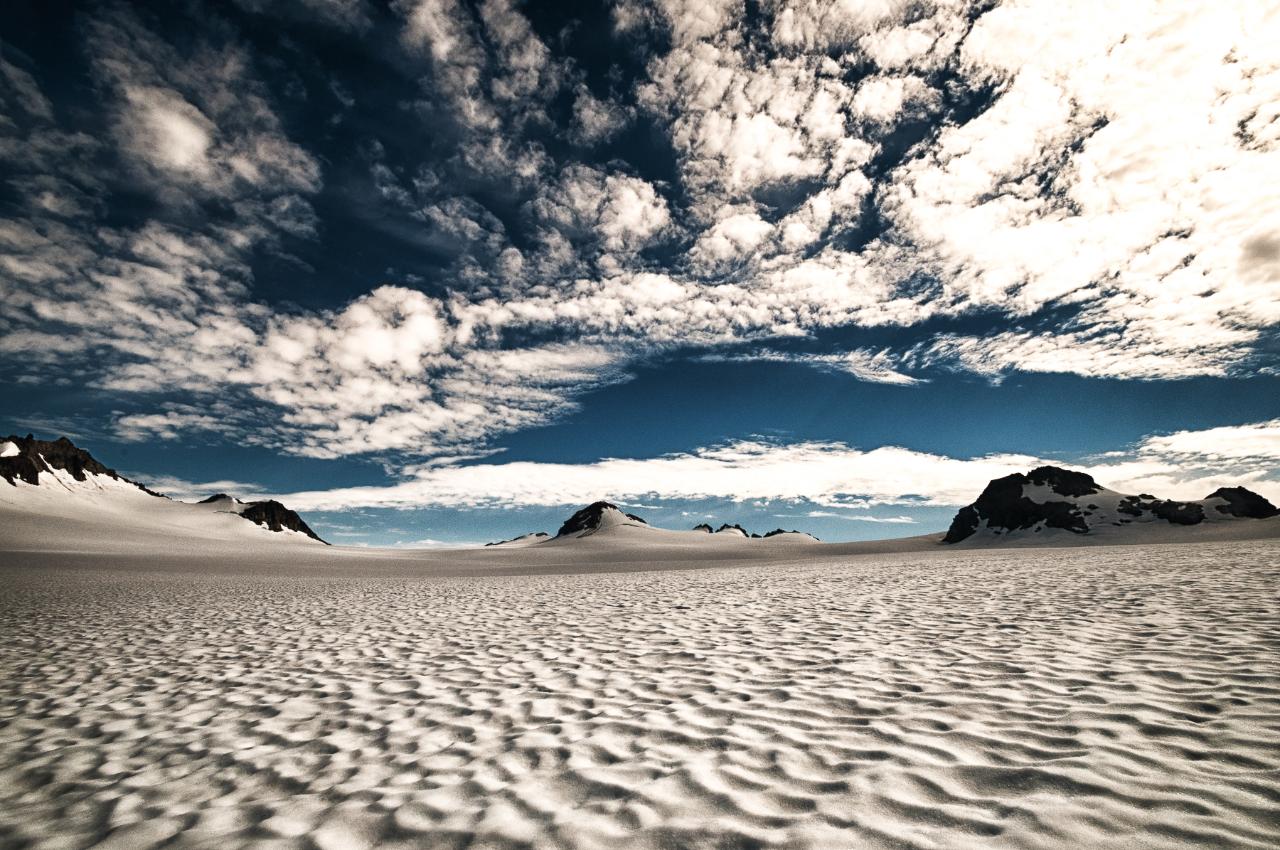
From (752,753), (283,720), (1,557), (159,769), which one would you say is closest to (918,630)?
(752,753)

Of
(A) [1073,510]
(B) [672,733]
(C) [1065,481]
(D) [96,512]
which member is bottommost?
(B) [672,733]

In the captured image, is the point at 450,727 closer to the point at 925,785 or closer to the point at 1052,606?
the point at 925,785

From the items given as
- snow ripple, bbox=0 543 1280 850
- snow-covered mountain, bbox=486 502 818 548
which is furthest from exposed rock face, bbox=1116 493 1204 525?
snow ripple, bbox=0 543 1280 850

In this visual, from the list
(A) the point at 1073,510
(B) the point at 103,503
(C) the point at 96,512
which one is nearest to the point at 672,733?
(A) the point at 1073,510

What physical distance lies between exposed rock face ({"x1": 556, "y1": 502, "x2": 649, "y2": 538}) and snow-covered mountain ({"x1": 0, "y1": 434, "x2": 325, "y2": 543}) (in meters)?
57.6

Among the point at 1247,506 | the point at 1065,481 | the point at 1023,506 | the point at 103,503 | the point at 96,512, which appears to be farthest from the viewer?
the point at 103,503

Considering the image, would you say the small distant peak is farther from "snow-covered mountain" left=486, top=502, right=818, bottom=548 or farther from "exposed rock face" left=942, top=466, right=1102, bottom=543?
"exposed rock face" left=942, top=466, right=1102, bottom=543

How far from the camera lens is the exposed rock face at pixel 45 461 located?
3561 inches

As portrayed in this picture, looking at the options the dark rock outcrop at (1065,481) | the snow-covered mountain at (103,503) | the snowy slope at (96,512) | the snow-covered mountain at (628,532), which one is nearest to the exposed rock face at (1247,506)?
the dark rock outcrop at (1065,481)

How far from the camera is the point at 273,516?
125m

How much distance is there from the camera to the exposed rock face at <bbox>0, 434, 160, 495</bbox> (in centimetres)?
9044

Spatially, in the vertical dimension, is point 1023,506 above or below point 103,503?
above

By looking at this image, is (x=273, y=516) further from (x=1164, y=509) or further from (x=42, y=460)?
(x=1164, y=509)

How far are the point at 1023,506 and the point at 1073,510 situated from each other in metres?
5.07
